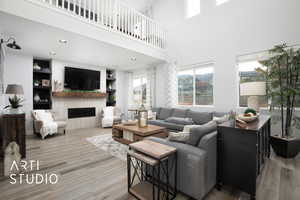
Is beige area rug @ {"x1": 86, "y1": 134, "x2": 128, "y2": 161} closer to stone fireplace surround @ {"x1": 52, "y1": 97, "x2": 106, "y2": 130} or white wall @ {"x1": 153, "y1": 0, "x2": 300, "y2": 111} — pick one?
stone fireplace surround @ {"x1": 52, "y1": 97, "x2": 106, "y2": 130}

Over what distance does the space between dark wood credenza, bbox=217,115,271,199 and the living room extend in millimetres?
12

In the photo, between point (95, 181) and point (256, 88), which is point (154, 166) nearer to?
point (95, 181)

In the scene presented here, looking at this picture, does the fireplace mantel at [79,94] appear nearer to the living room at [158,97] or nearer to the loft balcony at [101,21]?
the living room at [158,97]

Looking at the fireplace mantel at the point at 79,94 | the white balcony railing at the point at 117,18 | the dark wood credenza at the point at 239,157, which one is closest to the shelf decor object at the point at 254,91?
the dark wood credenza at the point at 239,157

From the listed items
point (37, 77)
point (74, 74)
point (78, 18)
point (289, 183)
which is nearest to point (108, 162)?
point (289, 183)

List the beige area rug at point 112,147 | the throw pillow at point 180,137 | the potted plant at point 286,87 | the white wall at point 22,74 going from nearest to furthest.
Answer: the throw pillow at point 180,137
the potted plant at point 286,87
the beige area rug at point 112,147
the white wall at point 22,74

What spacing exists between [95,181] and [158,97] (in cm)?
425

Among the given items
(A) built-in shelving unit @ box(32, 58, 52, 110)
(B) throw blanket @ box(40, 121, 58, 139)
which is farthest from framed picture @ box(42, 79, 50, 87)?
(B) throw blanket @ box(40, 121, 58, 139)

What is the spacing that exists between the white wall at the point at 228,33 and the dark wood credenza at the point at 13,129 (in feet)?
15.4

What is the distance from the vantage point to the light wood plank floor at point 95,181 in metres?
1.70

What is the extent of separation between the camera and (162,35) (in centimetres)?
541

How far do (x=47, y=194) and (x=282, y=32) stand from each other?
17.5 feet

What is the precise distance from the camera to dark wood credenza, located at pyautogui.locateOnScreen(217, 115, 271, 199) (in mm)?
1570
